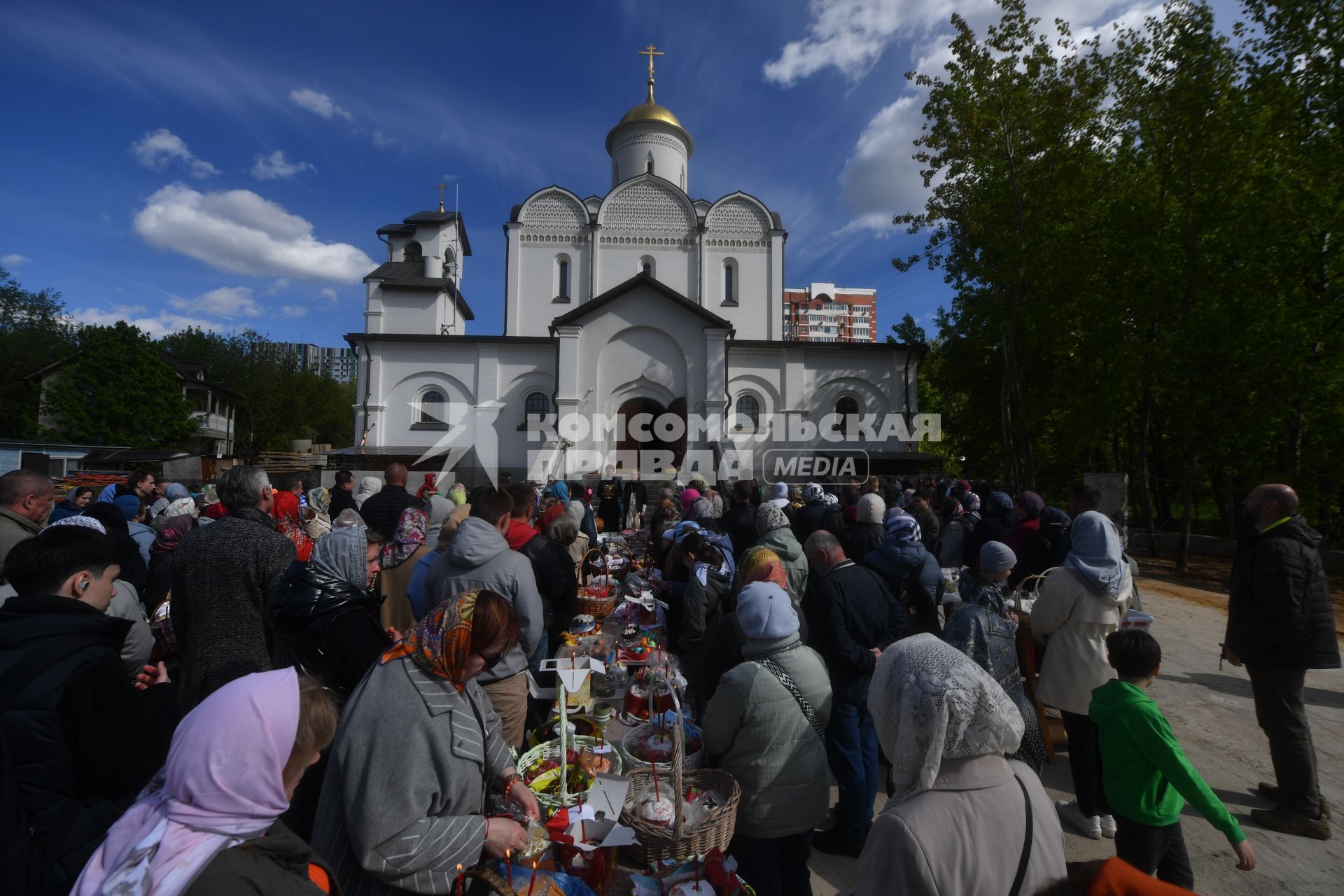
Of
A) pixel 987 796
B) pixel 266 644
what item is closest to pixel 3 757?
pixel 266 644

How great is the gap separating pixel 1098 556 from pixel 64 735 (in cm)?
490

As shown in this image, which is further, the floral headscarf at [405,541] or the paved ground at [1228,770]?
the floral headscarf at [405,541]

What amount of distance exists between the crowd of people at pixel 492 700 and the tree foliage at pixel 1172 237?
10667mm

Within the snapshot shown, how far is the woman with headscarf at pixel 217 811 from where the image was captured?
4.22 feet

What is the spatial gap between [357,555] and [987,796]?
9.08 feet

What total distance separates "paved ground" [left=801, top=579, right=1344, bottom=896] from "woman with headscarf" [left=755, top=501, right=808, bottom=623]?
167cm

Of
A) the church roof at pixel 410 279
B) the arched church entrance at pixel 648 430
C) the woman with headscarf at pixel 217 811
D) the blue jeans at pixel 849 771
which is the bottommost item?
the blue jeans at pixel 849 771

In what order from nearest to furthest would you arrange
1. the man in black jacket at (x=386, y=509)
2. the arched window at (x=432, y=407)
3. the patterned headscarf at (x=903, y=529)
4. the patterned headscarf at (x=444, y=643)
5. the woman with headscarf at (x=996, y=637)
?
the patterned headscarf at (x=444, y=643) → the woman with headscarf at (x=996, y=637) → the patterned headscarf at (x=903, y=529) → the man in black jacket at (x=386, y=509) → the arched window at (x=432, y=407)

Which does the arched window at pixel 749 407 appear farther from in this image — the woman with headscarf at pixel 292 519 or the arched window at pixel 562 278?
the woman with headscarf at pixel 292 519

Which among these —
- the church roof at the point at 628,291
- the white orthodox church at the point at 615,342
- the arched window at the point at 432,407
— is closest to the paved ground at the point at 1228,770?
the white orthodox church at the point at 615,342

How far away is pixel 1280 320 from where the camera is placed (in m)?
11.7

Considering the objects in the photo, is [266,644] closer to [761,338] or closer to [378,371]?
[378,371]

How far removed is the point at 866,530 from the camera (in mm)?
5938

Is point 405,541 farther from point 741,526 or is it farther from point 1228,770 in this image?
point 1228,770
